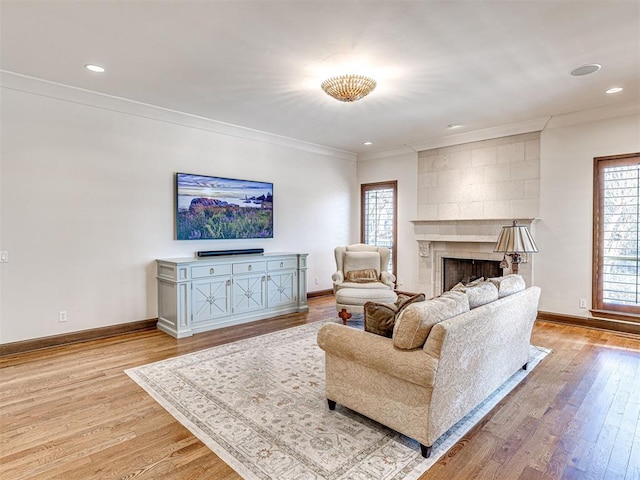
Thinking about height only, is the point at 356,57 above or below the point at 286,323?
above

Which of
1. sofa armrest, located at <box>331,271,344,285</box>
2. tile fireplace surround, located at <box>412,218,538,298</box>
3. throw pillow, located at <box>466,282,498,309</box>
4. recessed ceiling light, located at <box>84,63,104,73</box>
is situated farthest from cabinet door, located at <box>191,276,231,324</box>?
tile fireplace surround, located at <box>412,218,538,298</box>

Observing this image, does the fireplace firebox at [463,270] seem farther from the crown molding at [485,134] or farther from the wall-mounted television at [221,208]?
the wall-mounted television at [221,208]

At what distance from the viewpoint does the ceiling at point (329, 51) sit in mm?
2637

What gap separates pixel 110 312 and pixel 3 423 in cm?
209

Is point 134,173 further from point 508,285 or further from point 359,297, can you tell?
point 508,285

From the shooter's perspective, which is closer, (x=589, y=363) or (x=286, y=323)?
(x=589, y=363)

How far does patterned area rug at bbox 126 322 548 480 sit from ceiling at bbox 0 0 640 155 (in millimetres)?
2969

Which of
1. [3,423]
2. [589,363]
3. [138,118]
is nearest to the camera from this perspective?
[3,423]

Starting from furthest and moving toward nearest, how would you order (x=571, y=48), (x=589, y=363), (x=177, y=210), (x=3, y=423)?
(x=177, y=210) → (x=589, y=363) → (x=571, y=48) → (x=3, y=423)

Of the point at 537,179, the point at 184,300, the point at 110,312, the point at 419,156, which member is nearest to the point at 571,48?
the point at 537,179

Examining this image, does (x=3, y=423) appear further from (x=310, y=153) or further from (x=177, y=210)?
(x=310, y=153)

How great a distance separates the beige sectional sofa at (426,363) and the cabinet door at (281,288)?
2.97 m

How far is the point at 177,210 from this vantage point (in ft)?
16.7

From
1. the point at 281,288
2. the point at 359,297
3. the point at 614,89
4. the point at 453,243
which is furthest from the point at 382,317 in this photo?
the point at 453,243
